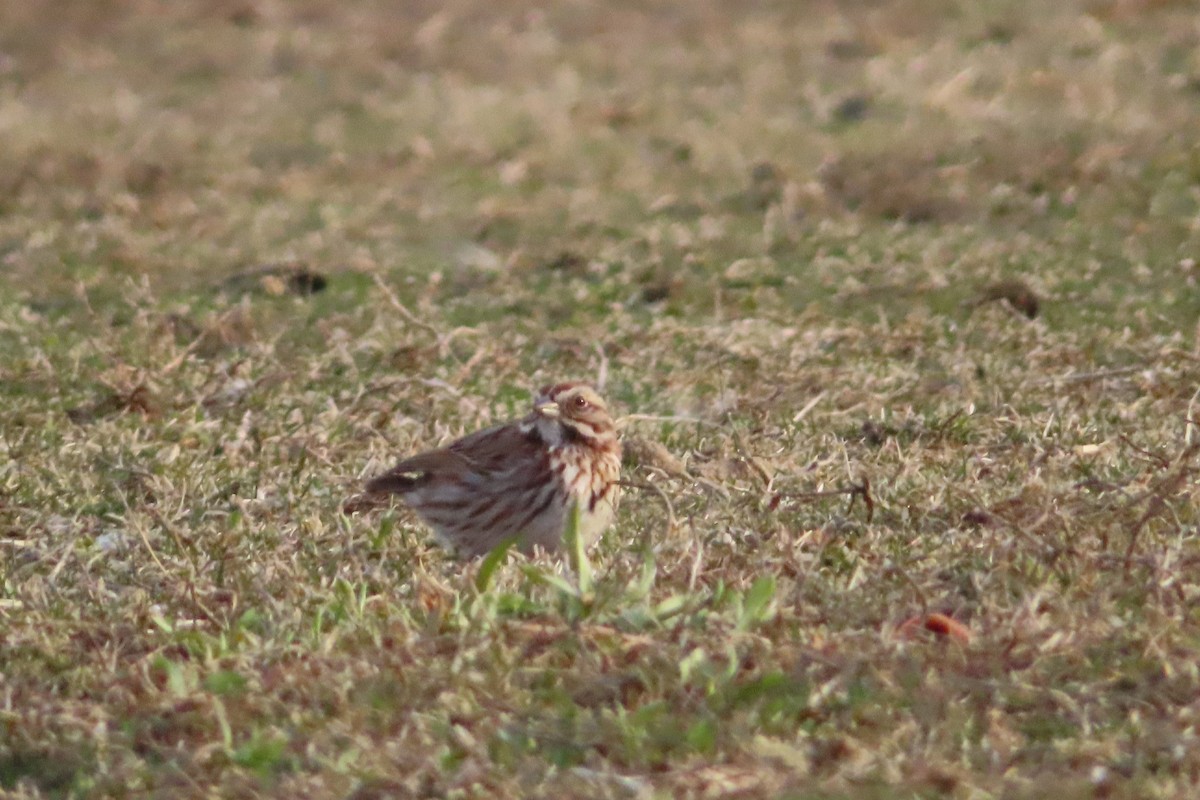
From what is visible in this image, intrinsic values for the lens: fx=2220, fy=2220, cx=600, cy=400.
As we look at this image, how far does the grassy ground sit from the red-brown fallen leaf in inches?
0.6

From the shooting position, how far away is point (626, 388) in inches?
331

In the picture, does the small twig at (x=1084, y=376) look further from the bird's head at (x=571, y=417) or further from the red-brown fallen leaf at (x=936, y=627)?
the red-brown fallen leaf at (x=936, y=627)

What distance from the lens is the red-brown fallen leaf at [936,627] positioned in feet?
15.8

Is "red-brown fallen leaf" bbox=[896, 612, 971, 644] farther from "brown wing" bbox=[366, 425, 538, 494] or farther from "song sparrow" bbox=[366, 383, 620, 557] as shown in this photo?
"brown wing" bbox=[366, 425, 538, 494]

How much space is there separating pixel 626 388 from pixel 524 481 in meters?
2.11

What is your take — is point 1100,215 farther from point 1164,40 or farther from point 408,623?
point 408,623

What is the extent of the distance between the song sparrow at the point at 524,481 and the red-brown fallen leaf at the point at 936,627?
4.46 feet

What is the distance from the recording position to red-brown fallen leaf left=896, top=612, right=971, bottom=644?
4.82 meters

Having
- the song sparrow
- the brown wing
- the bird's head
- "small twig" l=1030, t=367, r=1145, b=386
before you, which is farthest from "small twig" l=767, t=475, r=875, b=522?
"small twig" l=1030, t=367, r=1145, b=386

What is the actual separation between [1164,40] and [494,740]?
10797 millimetres

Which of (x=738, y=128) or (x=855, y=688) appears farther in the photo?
(x=738, y=128)

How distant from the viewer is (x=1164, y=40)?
1411cm

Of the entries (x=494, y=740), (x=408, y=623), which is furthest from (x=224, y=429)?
(x=494, y=740)

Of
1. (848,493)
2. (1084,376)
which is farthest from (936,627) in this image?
(1084,376)
